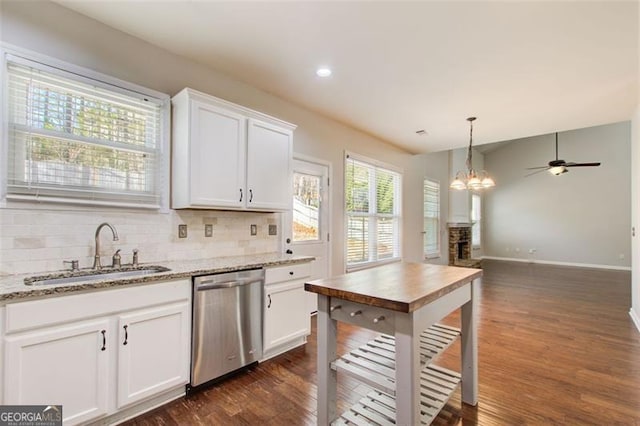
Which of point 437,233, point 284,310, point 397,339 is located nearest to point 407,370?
point 397,339

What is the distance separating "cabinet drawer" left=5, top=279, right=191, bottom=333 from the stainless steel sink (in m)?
0.15

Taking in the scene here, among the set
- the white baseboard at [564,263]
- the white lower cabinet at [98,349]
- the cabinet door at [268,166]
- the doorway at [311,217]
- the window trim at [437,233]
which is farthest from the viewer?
the white baseboard at [564,263]

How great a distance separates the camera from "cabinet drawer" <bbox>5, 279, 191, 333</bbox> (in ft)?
4.90

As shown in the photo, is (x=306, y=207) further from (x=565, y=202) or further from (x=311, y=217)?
(x=565, y=202)

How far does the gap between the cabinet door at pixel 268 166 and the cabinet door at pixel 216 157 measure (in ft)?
0.31

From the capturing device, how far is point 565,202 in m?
9.03

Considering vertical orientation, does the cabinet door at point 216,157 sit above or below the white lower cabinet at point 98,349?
above

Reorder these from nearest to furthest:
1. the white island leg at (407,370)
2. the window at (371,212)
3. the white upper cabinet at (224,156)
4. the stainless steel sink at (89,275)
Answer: the white island leg at (407,370), the stainless steel sink at (89,275), the white upper cabinet at (224,156), the window at (371,212)

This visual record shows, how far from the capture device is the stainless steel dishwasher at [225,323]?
2162 mm

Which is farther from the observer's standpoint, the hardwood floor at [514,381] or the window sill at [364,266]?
the window sill at [364,266]

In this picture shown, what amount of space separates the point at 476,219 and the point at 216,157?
32.3 feet

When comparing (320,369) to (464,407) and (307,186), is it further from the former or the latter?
(307,186)

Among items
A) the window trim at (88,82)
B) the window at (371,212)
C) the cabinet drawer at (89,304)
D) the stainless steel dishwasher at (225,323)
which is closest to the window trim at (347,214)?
the window at (371,212)

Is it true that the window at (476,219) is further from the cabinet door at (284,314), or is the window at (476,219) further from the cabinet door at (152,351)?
A: the cabinet door at (152,351)
